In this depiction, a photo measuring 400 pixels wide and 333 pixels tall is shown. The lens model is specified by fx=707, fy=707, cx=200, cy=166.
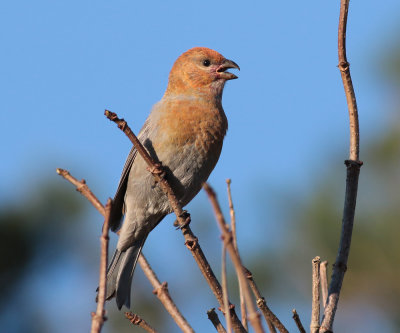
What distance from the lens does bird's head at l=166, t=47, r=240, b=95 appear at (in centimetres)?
512

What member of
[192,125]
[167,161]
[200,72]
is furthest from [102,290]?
[200,72]

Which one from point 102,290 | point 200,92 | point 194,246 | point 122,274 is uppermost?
point 200,92

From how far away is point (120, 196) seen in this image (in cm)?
492

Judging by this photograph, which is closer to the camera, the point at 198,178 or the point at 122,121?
the point at 122,121

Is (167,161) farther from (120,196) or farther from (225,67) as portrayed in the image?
(225,67)

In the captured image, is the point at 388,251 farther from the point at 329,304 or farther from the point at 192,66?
the point at 329,304

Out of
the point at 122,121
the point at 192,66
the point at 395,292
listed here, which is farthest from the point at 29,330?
the point at 122,121

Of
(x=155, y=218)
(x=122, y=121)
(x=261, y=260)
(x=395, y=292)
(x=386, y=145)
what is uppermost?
(x=386, y=145)

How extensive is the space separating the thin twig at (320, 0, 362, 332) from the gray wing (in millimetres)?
2305

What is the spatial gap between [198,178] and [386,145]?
6033mm

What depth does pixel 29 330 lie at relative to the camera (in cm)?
920

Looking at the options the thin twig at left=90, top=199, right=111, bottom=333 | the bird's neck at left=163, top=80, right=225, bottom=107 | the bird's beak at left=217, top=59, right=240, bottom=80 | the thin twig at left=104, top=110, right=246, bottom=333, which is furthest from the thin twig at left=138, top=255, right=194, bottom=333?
the bird's beak at left=217, top=59, right=240, bottom=80

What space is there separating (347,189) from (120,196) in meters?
2.53

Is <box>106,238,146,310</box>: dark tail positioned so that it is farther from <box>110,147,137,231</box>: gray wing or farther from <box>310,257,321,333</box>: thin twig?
<box>310,257,321,333</box>: thin twig
